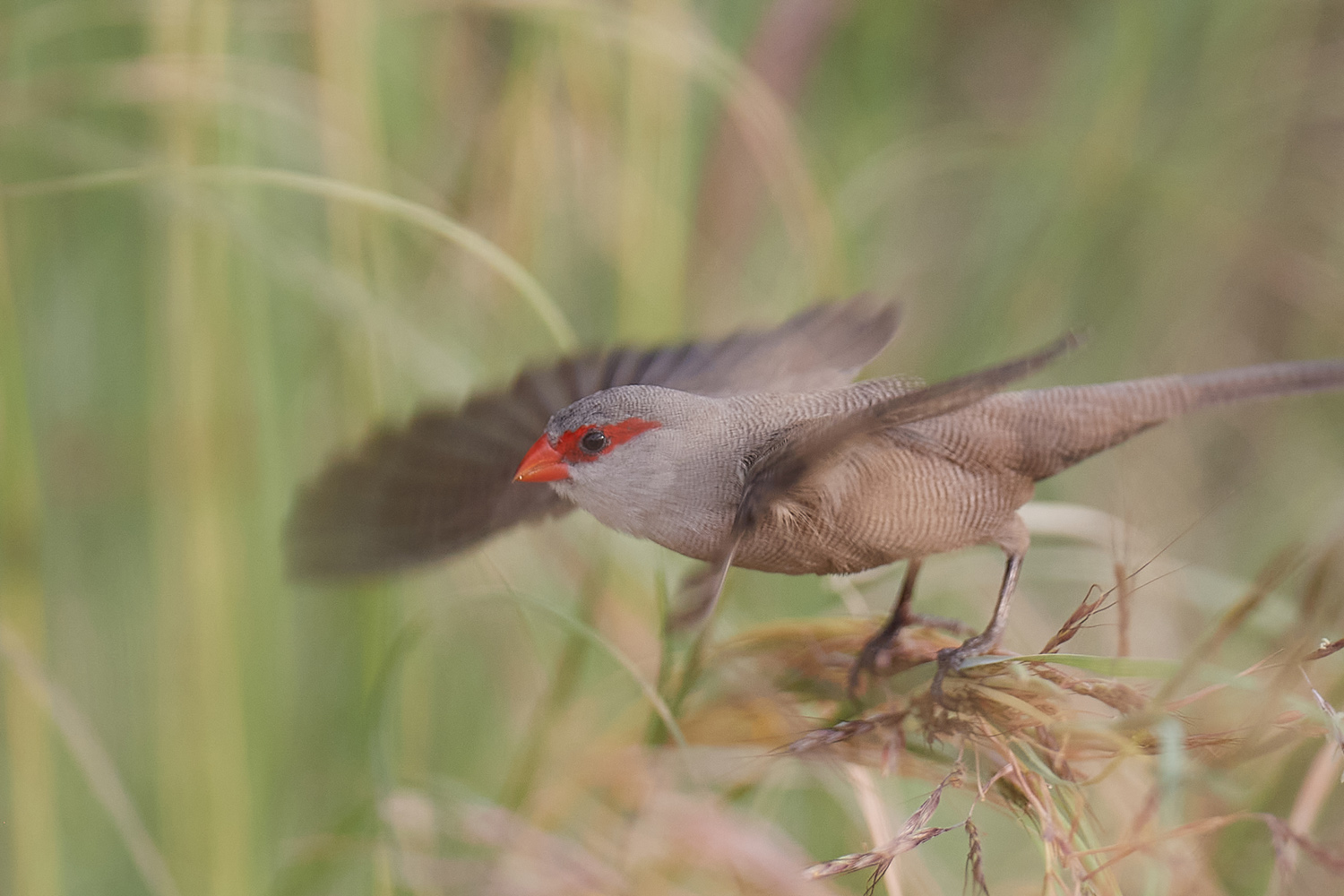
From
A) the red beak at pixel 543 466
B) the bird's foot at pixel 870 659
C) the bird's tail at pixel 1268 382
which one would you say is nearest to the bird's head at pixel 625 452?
the red beak at pixel 543 466

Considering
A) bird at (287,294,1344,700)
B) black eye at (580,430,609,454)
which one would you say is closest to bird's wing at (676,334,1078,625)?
bird at (287,294,1344,700)

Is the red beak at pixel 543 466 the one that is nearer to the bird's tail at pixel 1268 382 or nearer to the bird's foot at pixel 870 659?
the bird's foot at pixel 870 659

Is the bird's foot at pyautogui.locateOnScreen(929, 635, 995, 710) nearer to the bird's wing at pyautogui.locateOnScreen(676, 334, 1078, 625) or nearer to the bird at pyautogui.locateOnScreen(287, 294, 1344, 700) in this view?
the bird at pyautogui.locateOnScreen(287, 294, 1344, 700)

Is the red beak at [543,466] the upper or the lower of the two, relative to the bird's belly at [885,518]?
upper

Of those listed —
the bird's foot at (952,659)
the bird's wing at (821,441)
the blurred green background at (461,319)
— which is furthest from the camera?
the blurred green background at (461,319)

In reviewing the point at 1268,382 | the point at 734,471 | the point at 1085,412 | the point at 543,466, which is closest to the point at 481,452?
the point at 543,466

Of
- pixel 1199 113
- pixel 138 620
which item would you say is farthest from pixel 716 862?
pixel 1199 113

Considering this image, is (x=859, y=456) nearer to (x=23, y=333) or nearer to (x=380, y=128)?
(x=380, y=128)

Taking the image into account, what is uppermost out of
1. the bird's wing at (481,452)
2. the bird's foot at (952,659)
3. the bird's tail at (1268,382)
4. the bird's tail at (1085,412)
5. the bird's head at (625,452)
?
the bird's wing at (481,452)

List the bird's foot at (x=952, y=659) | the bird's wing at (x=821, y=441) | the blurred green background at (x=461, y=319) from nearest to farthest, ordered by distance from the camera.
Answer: the bird's wing at (x=821, y=441), the bird's foot at (x=952, y=659), the blurred green background at (x=461, y=319)
